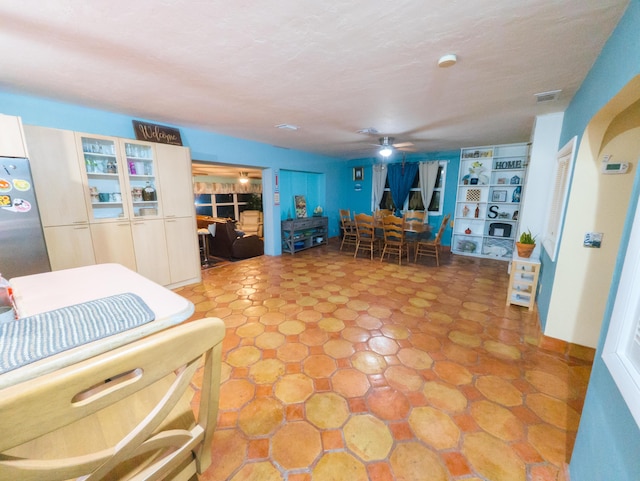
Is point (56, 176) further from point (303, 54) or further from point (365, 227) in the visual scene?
point (365, 227)

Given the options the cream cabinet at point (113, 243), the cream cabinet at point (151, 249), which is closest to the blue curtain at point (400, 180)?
the cream cabinet at point (151, 249)

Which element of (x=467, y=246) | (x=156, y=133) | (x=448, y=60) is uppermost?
Answer: (x=448, y=60)

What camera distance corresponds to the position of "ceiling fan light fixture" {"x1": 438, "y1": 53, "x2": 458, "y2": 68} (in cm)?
168

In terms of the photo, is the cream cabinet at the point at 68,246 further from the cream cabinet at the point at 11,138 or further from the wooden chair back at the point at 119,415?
the wooden chair back at the point at 119,415

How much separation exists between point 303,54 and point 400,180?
4994 mm

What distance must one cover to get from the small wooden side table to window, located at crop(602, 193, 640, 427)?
2.09 metres

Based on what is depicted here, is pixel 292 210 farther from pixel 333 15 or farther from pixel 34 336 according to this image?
pixel 34 336

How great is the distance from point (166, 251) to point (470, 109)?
13.5 ft

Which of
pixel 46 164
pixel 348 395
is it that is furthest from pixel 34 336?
pixel 46 164

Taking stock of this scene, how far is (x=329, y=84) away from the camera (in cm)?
215

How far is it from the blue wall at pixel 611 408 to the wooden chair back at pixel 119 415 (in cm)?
129

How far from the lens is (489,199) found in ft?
16.3

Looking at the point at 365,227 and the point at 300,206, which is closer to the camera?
the point at 365,227

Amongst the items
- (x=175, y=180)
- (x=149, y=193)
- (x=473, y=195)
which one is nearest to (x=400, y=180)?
(x=473, y=195)
